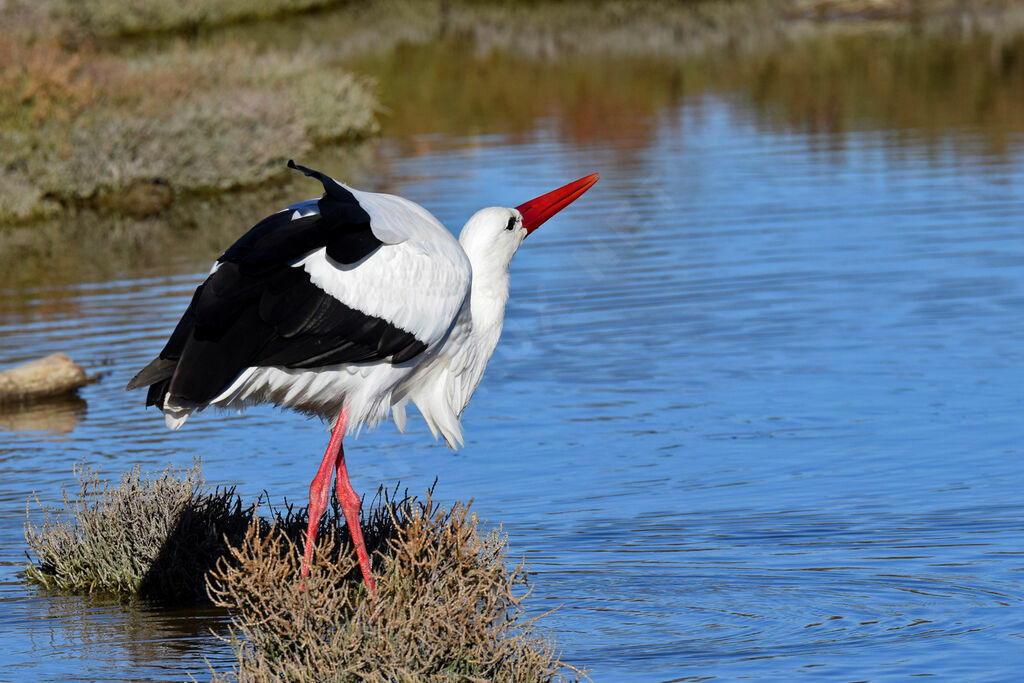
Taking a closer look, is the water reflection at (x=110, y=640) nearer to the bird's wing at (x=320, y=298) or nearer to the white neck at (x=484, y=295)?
the bird's wing at (x=320, y=298)

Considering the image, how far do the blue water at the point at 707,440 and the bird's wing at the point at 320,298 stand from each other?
4.56 feet

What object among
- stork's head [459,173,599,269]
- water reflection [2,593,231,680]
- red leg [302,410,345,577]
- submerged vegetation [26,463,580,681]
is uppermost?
stork's head [459,173,599,269]

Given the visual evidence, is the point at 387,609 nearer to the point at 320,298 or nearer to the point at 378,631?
the point at 378,631

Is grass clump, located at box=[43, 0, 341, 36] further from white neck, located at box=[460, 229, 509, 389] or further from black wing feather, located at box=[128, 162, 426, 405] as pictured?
black wing feather, located at box=[128, 162, 426, 405]

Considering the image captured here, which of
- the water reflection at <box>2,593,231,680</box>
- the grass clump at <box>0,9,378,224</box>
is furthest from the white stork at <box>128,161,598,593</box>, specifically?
the grass clump at <box>0,9,378,224</box>

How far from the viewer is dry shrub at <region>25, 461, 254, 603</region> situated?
8.02 meters

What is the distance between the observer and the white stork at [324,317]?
661 cm

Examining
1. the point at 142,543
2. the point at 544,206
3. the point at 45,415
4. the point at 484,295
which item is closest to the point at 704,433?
the point at 544,206

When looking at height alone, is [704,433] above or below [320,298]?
below

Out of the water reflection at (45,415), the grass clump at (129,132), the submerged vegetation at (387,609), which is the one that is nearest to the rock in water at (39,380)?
the water reflection at (45,415)

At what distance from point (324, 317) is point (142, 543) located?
82.3 inches

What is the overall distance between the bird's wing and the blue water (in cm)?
139

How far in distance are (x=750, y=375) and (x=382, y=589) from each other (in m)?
6.29

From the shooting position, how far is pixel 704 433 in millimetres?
10859
